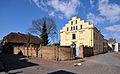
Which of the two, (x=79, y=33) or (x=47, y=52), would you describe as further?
(x=79, y=33)

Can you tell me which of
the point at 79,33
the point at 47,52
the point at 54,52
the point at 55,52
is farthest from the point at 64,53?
the point at 79,33

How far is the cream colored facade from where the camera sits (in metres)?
25.8

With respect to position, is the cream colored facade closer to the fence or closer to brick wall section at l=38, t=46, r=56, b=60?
the fence

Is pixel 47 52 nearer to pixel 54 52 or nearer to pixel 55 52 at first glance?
pixel 54 52

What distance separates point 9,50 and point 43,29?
521 inches

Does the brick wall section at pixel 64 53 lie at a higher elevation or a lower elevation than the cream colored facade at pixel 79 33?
lower

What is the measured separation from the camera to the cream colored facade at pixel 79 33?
25822 millimetres

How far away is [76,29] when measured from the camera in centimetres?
2845

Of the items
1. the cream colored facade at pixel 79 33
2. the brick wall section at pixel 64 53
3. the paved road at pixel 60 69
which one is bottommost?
the paved road at pixel 60 69

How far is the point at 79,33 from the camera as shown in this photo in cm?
2777

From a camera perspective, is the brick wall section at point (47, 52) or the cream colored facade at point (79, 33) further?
the cream colored facade at point (79, 33)

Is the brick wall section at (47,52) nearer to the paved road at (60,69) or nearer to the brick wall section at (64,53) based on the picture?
the brick wall section at (64,53)

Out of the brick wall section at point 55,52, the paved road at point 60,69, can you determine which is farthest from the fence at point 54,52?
the paved road at point 60,69

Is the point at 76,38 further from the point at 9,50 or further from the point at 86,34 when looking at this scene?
the point at 9,50
